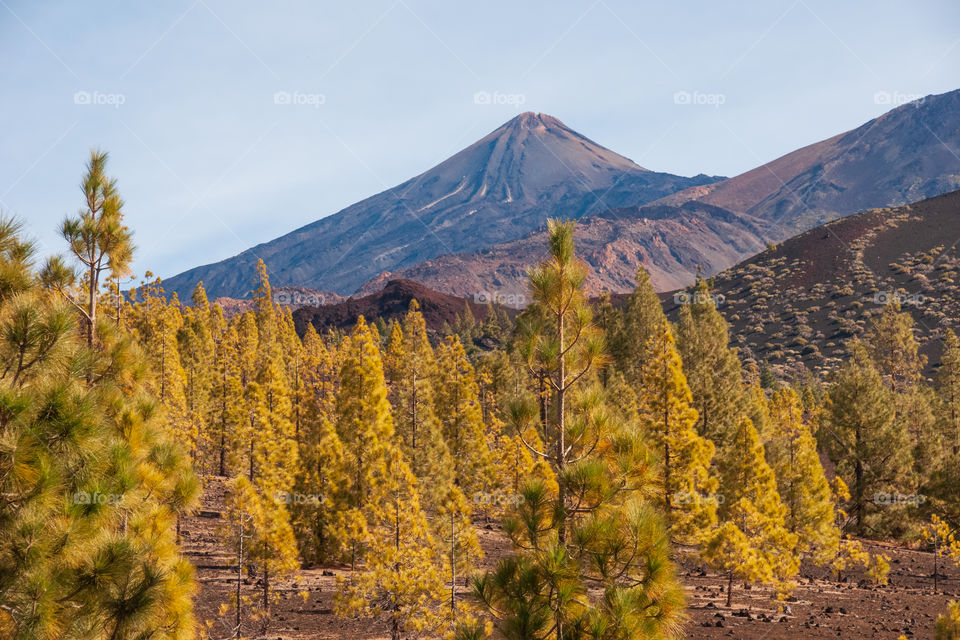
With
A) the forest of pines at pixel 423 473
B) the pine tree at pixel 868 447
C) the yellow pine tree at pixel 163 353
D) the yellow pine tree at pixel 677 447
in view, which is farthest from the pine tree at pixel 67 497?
the pine tree at pixel 868 447

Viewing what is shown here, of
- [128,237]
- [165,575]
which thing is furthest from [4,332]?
[128,237]

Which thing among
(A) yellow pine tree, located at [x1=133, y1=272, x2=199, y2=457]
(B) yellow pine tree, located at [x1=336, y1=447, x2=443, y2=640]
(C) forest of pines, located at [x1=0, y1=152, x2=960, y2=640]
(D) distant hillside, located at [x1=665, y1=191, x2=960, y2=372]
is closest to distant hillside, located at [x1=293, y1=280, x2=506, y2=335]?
(D) distant hillside, located at [x1=665, y1=191, x2=960, y2=372]

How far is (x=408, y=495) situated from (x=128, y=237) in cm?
989

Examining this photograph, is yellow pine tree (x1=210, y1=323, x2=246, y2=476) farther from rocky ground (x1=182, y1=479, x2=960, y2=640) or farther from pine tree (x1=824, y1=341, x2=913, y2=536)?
pine tree (x1=824, y1=341, x2=913, y2=536)

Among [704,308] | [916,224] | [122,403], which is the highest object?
[916,224]

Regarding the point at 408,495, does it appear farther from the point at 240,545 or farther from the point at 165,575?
the point at 165,575

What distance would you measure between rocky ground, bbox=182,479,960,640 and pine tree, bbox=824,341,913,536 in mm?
7121

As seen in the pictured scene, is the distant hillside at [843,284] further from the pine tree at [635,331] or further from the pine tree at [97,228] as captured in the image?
the pine tree at [97,228]

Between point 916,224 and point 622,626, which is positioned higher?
point 916,224

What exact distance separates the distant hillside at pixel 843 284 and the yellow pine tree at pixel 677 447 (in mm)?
66834

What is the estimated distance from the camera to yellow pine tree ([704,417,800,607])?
762 inches

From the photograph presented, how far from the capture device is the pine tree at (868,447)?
1346 inches

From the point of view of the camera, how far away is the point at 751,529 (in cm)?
2089

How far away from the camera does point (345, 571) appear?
2291cm
